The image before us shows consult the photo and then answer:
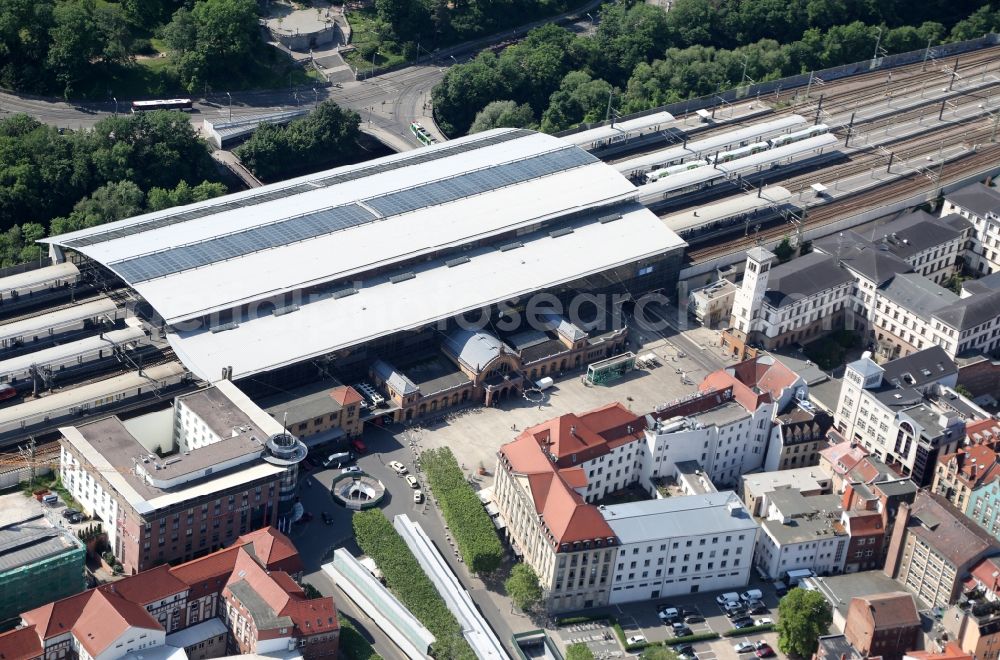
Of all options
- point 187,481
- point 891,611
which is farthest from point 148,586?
point 891,611

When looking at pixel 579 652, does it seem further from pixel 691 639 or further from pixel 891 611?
pixel 891 611

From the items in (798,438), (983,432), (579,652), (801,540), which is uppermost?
(983,432)

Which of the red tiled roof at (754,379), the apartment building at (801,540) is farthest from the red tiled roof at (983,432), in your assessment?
the red tiled roof at (754,379)

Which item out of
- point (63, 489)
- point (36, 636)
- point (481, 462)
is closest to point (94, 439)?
point (63, 489)

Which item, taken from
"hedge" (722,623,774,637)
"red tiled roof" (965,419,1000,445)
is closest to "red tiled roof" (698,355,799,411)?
"red tiled roof" (965,419,1000,445)

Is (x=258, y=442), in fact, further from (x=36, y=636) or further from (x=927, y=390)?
(x=927, y=390)

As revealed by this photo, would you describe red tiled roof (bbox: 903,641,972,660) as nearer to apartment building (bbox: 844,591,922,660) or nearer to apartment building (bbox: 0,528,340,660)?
apartment building (bbox: 844,591,922,660)

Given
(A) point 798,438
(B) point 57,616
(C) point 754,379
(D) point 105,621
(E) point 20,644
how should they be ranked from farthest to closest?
(C) point 754,379
(A) point 798,438
(B) point 57,616
(D) point 105,621
(E) point 20,644
